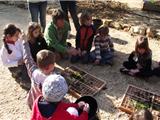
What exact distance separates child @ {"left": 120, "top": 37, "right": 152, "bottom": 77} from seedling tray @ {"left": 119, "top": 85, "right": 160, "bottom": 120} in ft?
1.23

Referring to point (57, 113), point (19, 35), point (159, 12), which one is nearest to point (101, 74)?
point (19, 35)

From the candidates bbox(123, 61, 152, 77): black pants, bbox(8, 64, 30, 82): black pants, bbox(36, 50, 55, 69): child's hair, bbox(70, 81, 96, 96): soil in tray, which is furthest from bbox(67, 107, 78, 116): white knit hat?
bbox(123, 61, 152, 77): black pants

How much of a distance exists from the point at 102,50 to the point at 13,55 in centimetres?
148

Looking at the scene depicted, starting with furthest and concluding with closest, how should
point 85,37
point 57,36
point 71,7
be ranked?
point 71,7 < point 85,37 < point 57,36

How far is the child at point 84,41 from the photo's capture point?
17.7 feet

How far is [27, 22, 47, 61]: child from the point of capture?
476 cm

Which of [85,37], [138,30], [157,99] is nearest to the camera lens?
[157,99]

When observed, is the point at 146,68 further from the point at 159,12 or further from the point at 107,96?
the point at 159,12

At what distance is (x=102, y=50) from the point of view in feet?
17.8

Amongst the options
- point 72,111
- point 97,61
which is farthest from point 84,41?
point 72,111

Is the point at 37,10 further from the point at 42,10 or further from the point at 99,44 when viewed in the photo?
the point at 99,44

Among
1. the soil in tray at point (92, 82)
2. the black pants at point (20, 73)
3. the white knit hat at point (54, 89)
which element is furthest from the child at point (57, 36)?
the white knit hat at point (54, 89)

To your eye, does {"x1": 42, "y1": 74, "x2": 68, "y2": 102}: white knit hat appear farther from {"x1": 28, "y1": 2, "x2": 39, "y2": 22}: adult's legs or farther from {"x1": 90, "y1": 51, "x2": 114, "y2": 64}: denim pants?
{"x1": 28, "y1": 2, "x2": 39, "y2": 22}: adult's legs

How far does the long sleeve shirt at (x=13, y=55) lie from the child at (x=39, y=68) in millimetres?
324
